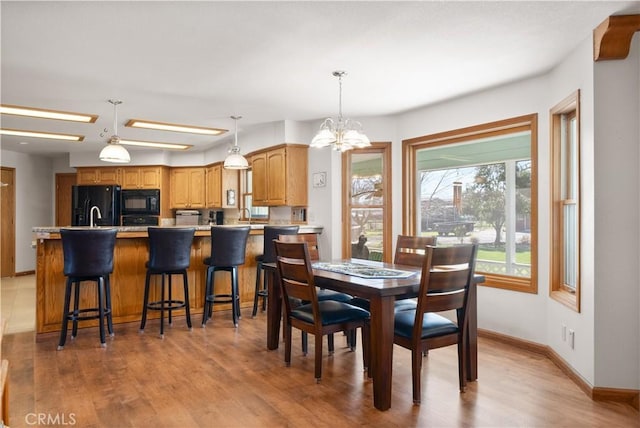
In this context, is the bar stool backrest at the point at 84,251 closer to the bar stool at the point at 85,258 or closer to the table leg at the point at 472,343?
the bar stool at the point at 85,258

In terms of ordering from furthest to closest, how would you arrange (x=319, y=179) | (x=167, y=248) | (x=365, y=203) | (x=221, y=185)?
(x=221, y=185) < (x=319, y=179) < (x=365, y=203) < (x=167, y=248)

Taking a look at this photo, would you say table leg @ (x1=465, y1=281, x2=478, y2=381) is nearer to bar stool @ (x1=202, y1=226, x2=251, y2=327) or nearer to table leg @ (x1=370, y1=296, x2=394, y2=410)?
table leg @ (x1=370, y1=296, x2=394, y2=410)

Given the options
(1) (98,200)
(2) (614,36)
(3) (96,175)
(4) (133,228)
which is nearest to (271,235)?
(4) (133,228)

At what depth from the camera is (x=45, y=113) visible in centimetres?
510

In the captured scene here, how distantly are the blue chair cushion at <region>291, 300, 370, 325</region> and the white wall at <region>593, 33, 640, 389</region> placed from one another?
4.98 feet

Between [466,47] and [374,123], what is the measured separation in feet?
7.29

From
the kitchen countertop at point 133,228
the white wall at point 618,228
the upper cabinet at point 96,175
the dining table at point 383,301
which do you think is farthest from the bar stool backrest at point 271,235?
the upper cabinet at point 96,175

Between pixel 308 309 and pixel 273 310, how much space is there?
652 millimetres

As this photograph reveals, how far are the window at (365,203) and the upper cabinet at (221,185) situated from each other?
267cm

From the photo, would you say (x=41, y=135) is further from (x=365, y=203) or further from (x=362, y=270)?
(x=362, y=270)

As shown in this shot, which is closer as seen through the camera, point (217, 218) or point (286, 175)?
point (286, 175)

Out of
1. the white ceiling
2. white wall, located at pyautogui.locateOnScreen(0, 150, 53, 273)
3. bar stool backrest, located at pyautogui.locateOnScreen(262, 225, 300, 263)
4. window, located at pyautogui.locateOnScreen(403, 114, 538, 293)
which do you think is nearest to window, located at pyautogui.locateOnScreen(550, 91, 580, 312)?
window, located at pyautogui.locateOnScreen(403, 114, 538, 293)

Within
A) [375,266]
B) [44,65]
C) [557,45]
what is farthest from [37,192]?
[557,45]

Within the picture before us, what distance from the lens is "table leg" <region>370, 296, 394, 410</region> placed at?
2539 mm
